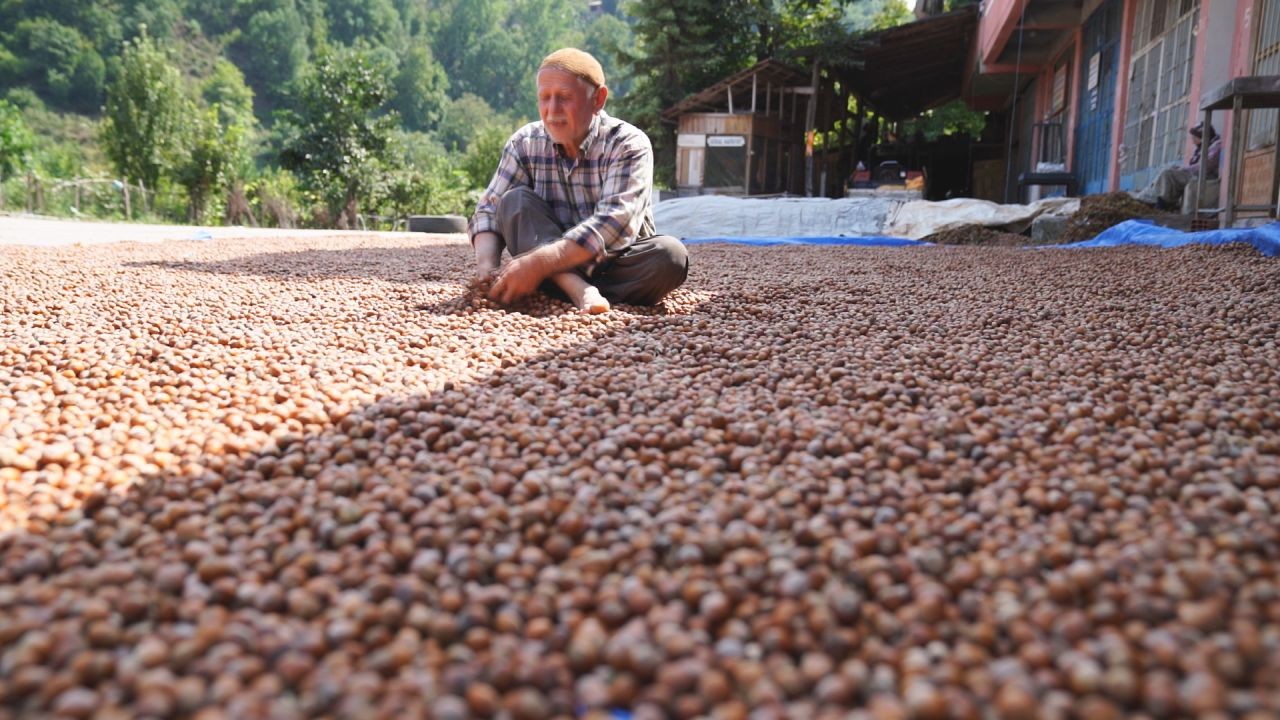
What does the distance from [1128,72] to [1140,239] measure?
125 inches

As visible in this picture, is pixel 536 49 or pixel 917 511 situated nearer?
pixel 917 511

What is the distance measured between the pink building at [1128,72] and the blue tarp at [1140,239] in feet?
1.12

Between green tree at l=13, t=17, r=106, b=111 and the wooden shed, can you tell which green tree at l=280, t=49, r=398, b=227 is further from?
green tree at l=13, t=17, r=106, b=111

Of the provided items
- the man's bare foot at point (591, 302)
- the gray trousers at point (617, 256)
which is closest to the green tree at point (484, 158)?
the gray trousers at point (617, 256)

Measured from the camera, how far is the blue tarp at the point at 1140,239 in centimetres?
367

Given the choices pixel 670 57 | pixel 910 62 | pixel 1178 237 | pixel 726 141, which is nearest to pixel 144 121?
pixel 670 57

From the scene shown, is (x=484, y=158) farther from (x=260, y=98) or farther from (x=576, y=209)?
(x=576, y=209)

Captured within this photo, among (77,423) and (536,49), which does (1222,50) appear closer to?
(77,423)

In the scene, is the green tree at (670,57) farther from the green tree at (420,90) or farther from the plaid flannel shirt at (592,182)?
the green tree at (420,90)

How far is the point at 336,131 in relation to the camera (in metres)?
15.5

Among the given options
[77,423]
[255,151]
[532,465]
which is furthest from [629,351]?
[255,151]

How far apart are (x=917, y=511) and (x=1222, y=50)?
18.2 ft

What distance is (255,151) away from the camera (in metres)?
35.3

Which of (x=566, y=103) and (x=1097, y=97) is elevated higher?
(x=1097, y=97)
